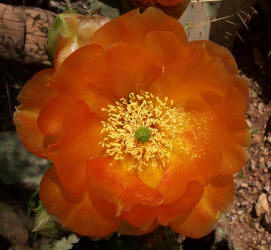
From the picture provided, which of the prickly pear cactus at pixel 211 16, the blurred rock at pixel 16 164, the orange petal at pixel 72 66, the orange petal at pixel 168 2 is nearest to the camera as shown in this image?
the orange petal at pixel 72 66

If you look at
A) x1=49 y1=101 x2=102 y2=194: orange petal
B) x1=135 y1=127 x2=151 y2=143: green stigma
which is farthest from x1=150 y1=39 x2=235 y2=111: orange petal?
x1=49 y1=101 x2=102 y2=194: orange petal

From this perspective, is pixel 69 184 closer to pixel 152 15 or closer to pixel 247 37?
pixel 152 15

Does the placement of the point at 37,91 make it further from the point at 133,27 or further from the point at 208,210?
the point at 208,210

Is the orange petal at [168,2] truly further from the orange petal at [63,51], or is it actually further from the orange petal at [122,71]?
the orange petal at [63,51]

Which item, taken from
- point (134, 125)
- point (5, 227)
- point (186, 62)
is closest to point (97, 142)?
point (134, 125)

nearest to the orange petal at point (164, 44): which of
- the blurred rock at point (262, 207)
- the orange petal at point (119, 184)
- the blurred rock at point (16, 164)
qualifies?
the orange petal at point (119, 184)

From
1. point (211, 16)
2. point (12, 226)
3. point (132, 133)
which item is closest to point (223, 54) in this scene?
point (132, 133)

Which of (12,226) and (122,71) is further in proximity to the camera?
(12,226)
